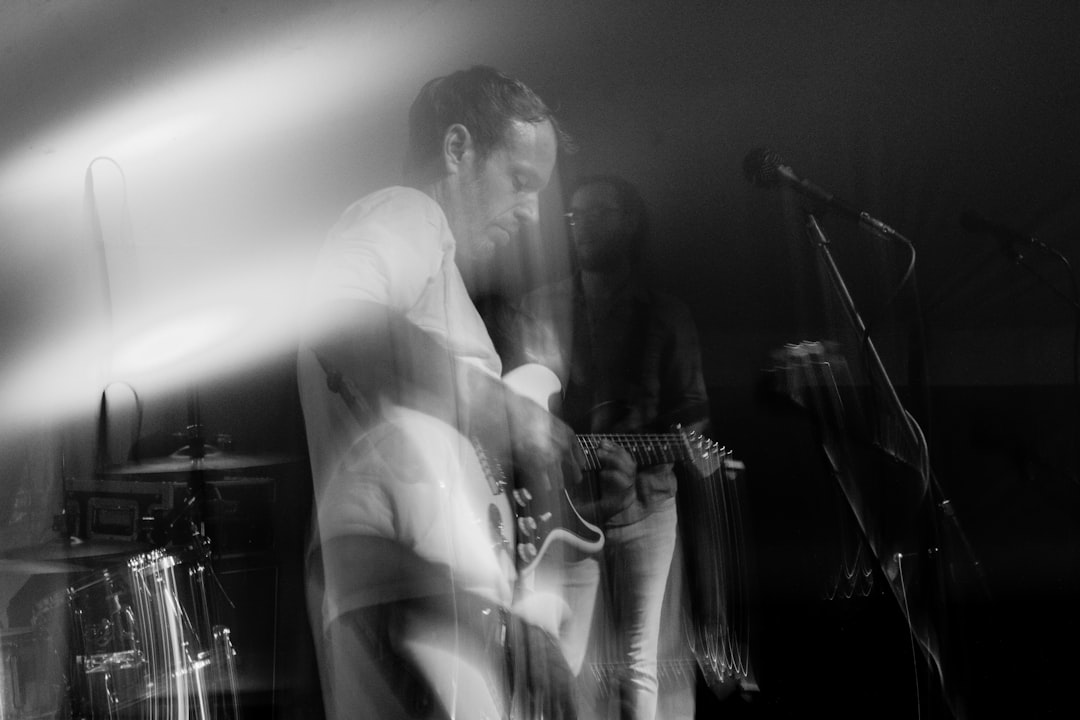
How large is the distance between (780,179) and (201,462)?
0.91 metres

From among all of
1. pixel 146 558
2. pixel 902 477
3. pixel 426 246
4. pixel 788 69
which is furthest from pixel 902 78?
pixel 146 558

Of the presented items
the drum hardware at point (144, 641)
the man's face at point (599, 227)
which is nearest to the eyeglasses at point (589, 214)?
the man's face at point (599, 227)

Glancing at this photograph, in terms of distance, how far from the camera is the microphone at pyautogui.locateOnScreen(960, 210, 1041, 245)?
42.8 inches

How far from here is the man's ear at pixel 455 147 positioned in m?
1.15

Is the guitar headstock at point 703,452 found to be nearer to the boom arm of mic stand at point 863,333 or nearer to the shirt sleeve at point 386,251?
the boom arm of mic stand at point 863,333

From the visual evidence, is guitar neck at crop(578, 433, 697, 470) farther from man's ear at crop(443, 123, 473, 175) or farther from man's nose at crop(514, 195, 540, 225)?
man's ear at crop(443, 123, 473, 175)

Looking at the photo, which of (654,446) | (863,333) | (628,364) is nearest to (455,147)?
(628,364)

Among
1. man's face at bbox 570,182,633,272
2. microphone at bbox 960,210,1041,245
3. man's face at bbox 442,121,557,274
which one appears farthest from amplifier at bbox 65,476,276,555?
microphone at bbox 960,210,1041,245

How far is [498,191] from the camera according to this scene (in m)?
1.13

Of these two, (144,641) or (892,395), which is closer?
(892,395)

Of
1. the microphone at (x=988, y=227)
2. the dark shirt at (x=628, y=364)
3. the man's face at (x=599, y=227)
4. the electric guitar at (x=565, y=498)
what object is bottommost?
the electric guitar at (x=565, y=498)

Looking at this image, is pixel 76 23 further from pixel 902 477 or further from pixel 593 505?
pixel 902 477

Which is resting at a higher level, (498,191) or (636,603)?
(498,191)

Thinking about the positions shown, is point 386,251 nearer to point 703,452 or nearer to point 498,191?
point 498,191
